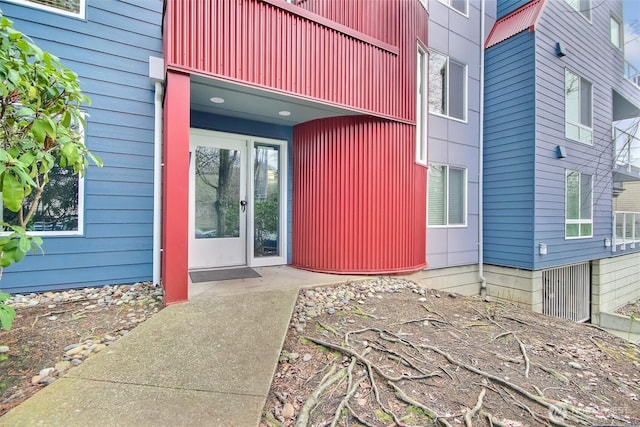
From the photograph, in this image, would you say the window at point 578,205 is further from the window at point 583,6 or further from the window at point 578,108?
the window at point 583,6

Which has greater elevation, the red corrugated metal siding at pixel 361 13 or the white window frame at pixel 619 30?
the white window frame at pixel 619 30

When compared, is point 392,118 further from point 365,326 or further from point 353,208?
point 365,326

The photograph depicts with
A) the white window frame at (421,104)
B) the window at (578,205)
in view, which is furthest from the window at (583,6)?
the white window frame at (421,104)

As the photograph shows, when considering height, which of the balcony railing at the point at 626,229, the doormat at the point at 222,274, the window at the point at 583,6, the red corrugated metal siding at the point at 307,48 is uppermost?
the window at the point at 583,6

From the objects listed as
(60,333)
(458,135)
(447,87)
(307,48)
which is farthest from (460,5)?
(60,333)

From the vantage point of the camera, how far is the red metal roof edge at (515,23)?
642cm

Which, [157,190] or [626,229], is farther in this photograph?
[626,229]

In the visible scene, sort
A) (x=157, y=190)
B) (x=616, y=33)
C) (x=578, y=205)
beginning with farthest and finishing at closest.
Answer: (x=616, y=33), (x=578, y=205), (x=157, y=190)

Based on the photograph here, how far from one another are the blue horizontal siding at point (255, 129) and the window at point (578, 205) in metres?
6.52

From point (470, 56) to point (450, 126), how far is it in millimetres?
1895

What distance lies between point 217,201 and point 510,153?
6.28 meters

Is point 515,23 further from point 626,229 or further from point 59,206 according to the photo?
point 59,206

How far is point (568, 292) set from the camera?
762cm

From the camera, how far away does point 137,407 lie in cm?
168
